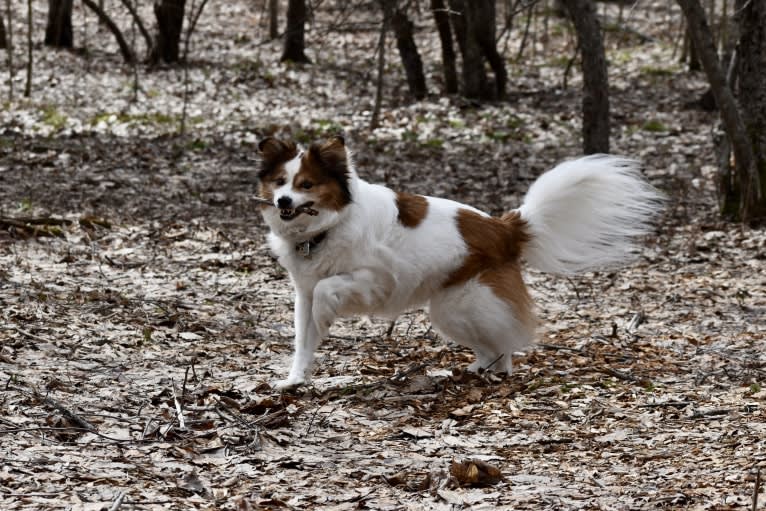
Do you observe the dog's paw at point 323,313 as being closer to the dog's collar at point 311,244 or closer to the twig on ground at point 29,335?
the dog's collar at point 311,244

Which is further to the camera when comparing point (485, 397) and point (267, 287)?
point (267, 287)

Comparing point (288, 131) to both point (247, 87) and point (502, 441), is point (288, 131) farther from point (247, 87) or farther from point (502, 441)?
point (502, 441)

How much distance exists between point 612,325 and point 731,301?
1.48m


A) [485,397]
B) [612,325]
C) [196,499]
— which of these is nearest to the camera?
[196,499]

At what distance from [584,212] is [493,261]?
837 millimetres

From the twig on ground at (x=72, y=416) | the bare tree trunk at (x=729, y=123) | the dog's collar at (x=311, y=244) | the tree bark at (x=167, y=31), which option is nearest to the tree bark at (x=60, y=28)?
the tree bark at (x=167, y=31)

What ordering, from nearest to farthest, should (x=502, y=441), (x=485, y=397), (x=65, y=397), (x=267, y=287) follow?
(x=502, y=441) < (x=65, y=397) < (x=485, y=397) < (x=267, y=287)

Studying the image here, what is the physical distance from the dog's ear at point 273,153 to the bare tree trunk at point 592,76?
757 centimetres

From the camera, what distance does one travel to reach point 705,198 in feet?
43.3

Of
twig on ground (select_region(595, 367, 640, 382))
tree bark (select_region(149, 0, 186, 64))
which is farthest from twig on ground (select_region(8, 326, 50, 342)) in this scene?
tree bark (select_region(149, 0, 186, 64))

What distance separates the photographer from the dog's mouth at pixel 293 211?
20.9 ft

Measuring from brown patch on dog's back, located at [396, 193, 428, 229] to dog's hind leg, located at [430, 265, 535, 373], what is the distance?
527 millimetres

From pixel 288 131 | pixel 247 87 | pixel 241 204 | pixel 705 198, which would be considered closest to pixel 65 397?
pixel 241 204

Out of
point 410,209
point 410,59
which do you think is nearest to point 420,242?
point 410,209
